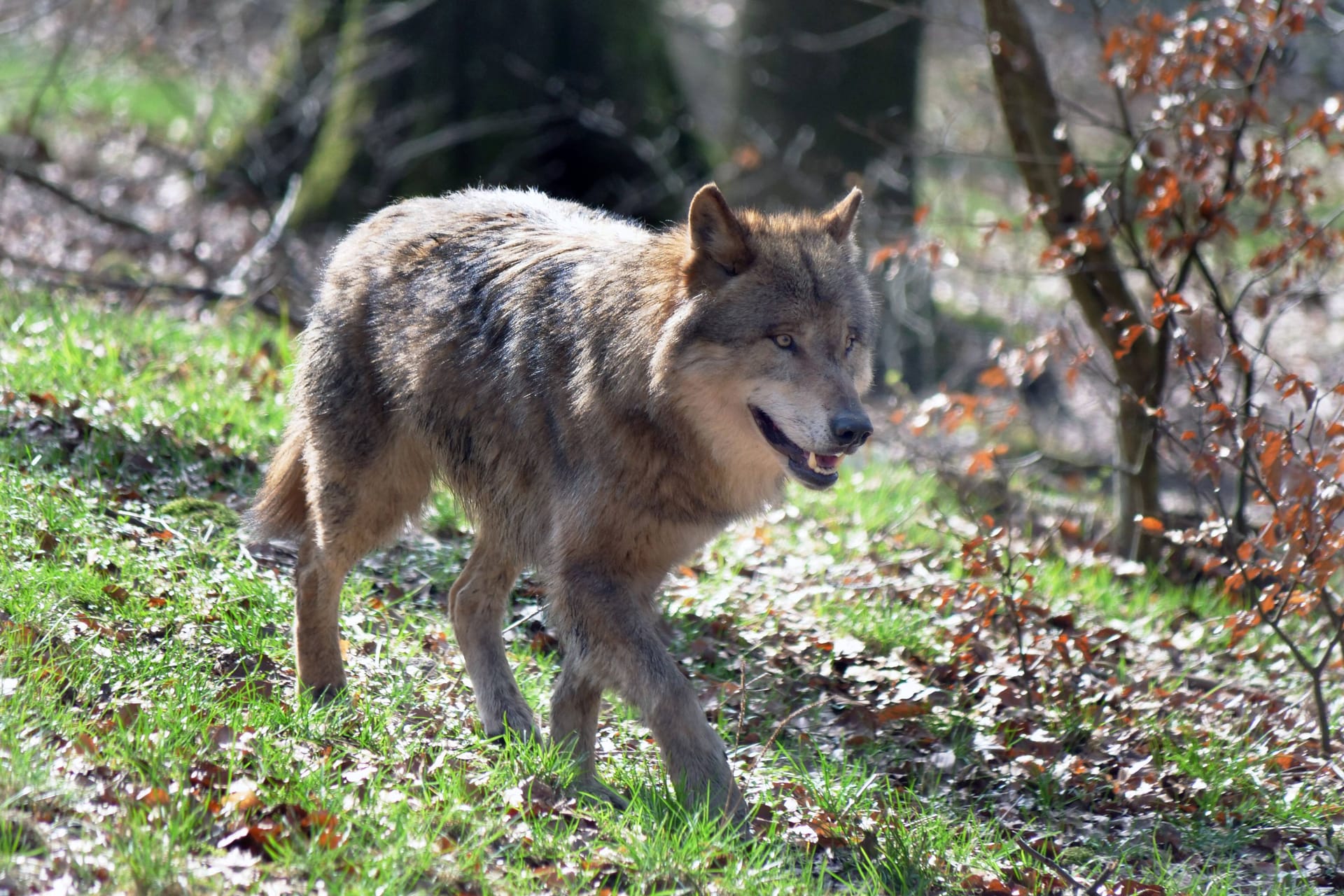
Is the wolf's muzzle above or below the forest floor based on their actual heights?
above

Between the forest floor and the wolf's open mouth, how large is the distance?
0.90 meters

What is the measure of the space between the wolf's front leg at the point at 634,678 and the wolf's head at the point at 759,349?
2.12ft

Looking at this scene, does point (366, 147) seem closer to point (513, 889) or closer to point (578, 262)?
point (578, 262)

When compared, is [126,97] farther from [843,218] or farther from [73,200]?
[843,218]

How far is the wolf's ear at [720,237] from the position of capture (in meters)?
4.10

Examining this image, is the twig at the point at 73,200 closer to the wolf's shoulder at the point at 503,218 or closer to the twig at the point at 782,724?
the wolf's shoulder at the point at 503,218

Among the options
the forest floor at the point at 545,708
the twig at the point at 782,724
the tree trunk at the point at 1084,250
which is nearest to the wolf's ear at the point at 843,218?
the forest floor at the point at 545,708

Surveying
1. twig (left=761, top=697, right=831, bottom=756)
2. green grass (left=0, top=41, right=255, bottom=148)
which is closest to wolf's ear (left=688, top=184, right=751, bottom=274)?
twig (left=761, top=697, right=831, bottom=756)

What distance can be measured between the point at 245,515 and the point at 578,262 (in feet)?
5.98

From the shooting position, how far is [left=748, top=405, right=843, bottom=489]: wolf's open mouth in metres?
3.97

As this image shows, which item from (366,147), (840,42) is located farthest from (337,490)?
(840,42)

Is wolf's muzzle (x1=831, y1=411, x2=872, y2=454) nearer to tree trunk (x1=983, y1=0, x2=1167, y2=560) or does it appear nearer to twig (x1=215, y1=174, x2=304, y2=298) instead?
tree trunk (x1=983, y1=0, x2=1167, y2=560)

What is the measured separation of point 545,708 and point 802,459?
1671 mm

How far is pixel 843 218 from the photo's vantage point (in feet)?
15.0
